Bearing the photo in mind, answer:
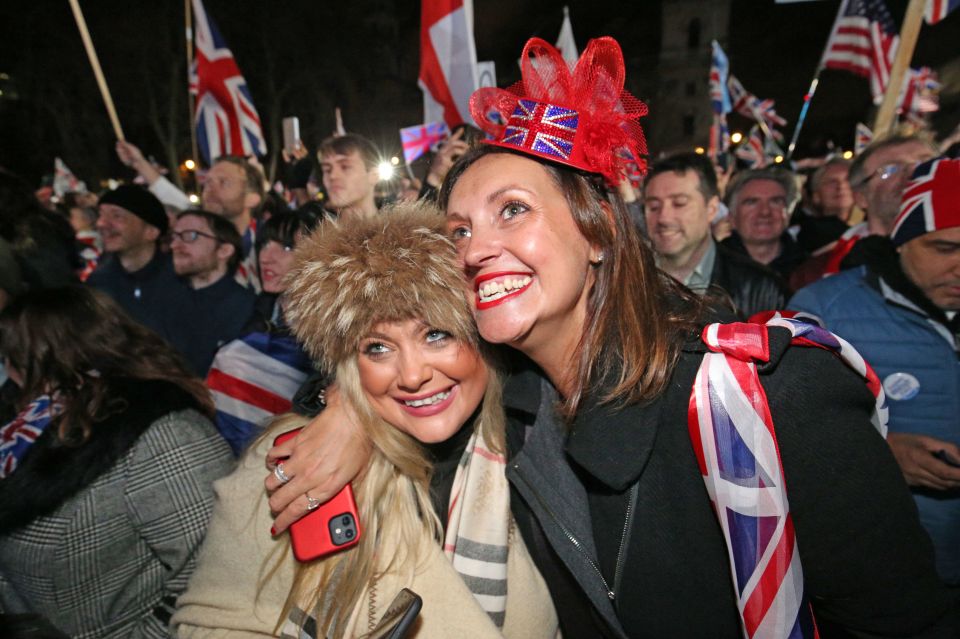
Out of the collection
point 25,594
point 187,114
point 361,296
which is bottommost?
point 25,594

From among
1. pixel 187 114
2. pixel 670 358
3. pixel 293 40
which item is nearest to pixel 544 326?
pixel 670 358

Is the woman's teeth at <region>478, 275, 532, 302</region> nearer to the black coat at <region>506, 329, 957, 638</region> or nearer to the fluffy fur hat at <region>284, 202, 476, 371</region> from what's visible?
the fluffy fur hat at <region>284, 202, 476, 371</region>

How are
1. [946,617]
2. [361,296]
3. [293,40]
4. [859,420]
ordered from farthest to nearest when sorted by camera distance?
1. [293,40]
2. [361,296]
3. [946,617]
4. [859,420]

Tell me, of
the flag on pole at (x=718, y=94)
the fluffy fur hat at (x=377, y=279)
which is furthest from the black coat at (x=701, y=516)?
the flag on pole at (x=718, y=94)

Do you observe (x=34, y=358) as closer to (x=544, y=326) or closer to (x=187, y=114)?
(x=544, y=326)

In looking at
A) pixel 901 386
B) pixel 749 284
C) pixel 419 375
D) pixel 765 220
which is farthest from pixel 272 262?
pixel 765 220

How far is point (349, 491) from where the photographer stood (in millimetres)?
1843

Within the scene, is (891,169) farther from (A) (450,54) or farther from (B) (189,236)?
(B) (189,236)

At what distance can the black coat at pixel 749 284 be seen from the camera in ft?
12.3

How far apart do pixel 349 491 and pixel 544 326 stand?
0.88 metres

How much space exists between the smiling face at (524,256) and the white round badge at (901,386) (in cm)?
Result: 170

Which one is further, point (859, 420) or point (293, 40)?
point (293, 40)

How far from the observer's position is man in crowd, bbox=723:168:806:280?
4816 mm

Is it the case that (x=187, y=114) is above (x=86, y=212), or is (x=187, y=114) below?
Result: above
